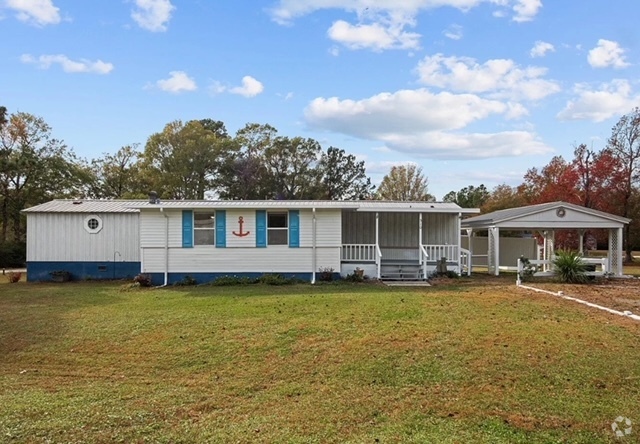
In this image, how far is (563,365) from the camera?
531 centimetres

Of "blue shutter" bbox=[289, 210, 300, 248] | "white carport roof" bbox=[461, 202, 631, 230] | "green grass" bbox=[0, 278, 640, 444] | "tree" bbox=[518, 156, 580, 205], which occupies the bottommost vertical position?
"green grass" bbox=[0, 278, 640, 444]

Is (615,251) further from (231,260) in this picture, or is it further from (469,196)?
(469,196)

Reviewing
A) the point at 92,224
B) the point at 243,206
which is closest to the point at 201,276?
the point at 243,206

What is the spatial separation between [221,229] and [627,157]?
1110 inches

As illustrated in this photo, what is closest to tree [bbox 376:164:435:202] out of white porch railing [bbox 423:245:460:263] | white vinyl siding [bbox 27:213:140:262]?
white porch railing [bbox 423:245:460:263]

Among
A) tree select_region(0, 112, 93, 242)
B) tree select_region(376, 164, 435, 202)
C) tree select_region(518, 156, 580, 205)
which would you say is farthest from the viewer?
tree select_region(376, 164, 435, 202)

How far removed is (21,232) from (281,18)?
77.5ft

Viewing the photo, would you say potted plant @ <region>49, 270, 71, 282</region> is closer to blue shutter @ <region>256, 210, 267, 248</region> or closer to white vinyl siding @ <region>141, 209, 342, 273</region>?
white vinyl siding @ <region>141, 209, 342, 273</region>

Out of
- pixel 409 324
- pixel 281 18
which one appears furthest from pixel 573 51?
pixel 409 324

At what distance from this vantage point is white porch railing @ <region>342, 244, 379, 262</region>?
15344mm

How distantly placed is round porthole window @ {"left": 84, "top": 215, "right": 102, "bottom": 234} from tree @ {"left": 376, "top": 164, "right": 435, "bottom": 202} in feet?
94.1

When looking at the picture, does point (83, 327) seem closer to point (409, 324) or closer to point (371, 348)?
point (371, 348)

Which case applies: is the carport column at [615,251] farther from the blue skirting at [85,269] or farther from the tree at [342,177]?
the tree at [342,177]

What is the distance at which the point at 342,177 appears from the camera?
42500 millimetres
